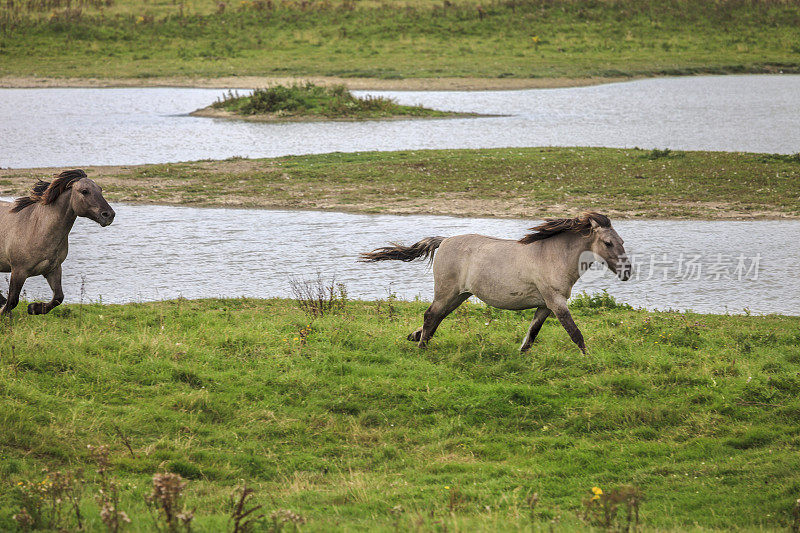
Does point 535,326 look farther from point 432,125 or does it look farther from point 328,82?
point 328,82

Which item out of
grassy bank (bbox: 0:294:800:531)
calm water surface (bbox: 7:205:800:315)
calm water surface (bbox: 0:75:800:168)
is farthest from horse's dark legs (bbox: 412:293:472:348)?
calm water surface (bbox: 0:75:800:168)

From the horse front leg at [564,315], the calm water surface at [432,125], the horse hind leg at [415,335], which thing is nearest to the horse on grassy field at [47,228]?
the horse hind leg at [415,335]

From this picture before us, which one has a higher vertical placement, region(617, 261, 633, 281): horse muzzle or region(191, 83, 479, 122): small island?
region(617, 261, 633, 281): horse muzzle

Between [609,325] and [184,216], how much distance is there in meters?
11.7

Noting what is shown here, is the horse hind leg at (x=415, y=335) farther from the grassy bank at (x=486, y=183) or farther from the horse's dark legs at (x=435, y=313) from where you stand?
the grassy bank at (x=486, y=183)

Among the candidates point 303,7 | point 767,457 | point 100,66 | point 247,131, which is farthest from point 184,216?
point 303,7

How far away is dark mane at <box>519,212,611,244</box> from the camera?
30.8ft

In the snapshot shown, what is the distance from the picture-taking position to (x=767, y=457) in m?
7.50

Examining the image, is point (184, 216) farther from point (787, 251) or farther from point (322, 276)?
point (787, 251)

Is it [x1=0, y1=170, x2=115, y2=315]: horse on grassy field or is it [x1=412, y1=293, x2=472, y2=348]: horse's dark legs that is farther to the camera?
[x1=0, y1=170, x2=115, y2=315]: horse on grassy field

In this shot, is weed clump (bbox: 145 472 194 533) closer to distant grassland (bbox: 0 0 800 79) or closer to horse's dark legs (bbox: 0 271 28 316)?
horse's dark legs (bbox: 0 271 28 316)

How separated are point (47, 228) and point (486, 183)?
13706 mm

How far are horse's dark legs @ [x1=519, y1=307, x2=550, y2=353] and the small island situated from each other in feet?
83.0

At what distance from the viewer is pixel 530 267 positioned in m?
9.66
